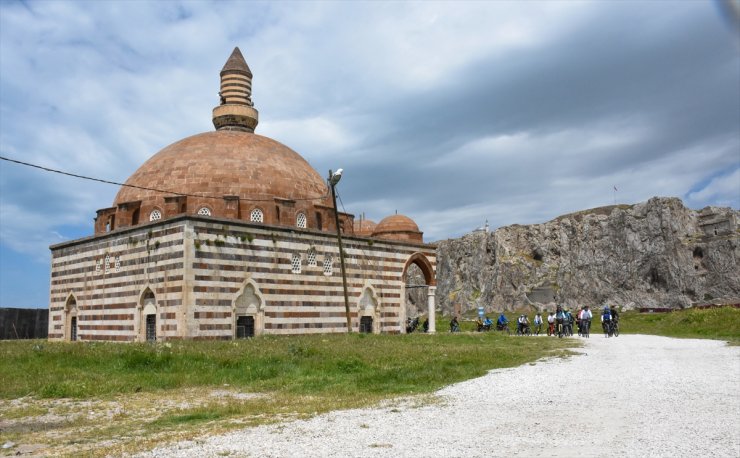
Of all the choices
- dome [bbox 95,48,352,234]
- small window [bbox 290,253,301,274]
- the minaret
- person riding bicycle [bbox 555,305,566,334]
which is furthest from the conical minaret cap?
person riding bicycle [bbox 555,305,566,334]

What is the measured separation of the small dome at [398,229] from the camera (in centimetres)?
3672

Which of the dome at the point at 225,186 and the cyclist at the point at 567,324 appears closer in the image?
the dome at the point at 225,186

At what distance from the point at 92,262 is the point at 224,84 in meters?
12.3

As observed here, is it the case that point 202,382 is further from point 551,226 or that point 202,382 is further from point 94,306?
point 551,226

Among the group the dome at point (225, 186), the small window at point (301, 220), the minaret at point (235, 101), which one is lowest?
the small window at point (301, 220)

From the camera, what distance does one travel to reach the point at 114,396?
12594 millimetres

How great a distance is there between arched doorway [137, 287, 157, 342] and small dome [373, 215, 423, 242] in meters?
14.7

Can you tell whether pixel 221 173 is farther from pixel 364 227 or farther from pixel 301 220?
pixel 364 227

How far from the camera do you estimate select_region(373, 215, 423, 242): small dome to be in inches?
1446

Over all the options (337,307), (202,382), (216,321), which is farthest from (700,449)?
(337,307)

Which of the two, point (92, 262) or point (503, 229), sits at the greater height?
point (503, 229)

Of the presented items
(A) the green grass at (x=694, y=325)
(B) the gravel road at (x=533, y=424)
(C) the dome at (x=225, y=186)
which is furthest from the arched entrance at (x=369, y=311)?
(B) the gravel road at (x=533, y=424)

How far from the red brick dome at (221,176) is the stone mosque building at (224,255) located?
0.06m

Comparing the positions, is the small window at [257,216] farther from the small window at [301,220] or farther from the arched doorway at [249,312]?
the arched doorway at [249,312]
